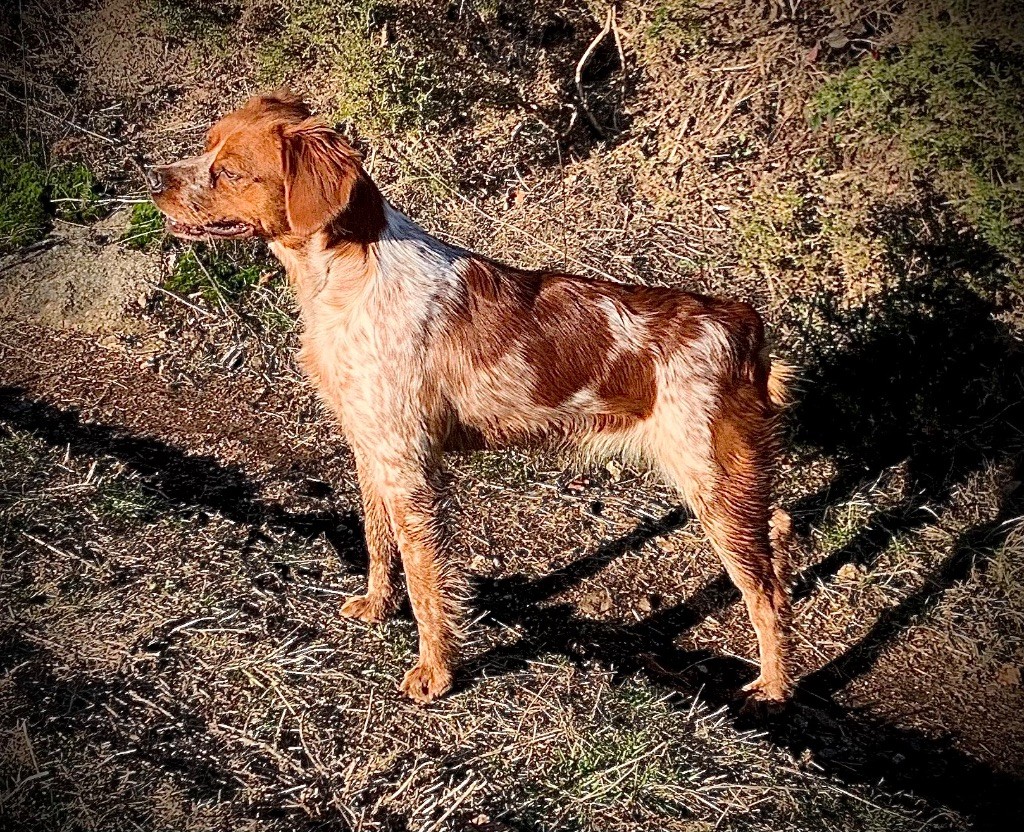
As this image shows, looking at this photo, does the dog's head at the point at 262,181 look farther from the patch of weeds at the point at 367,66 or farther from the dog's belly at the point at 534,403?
the patch of weeds at the point at 367,66

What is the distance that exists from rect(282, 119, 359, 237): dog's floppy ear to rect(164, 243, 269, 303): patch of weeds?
9.42 ft

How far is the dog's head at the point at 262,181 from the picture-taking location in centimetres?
337

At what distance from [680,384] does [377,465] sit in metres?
1.23

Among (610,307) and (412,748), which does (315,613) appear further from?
(610,307)

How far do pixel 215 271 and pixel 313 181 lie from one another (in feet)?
9.94

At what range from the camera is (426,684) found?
11.9 feet

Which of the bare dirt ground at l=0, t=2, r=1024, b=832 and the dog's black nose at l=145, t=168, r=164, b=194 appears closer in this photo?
the bare dirt ground at l=0, t=2, r=1024, b=832

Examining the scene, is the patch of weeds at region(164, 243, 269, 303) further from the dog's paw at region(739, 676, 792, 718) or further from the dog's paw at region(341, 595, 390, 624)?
the dog's paw at region(739, 676, 792, 718)

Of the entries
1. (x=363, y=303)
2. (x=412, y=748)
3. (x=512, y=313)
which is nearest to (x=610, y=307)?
(x=512, y=313)

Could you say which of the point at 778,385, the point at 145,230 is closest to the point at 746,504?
the point at 778,385

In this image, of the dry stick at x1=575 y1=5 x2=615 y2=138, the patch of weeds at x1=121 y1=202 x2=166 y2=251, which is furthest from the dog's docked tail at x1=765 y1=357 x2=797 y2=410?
the patch of weeds at x1=121 y1=202 x2=166 y2=251

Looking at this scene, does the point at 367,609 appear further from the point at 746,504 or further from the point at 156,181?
the point at 156,181

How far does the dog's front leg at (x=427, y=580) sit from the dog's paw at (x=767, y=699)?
1310mm

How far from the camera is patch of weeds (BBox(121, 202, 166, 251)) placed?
6211 millimetres
